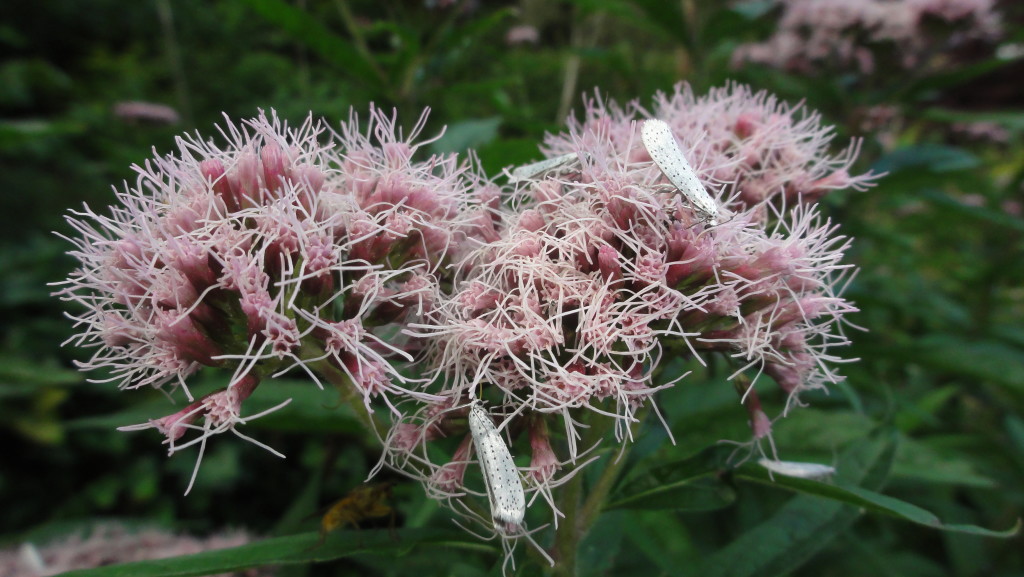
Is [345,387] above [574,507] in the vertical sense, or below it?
above

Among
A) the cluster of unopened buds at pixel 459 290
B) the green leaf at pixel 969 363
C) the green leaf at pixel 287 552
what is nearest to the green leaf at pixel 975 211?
the green leaf at pixel 969 363

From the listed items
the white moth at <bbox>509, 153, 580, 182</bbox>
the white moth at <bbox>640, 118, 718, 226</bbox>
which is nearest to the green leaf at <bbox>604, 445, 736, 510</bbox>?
the white moth at <bbox>640, 118, 718, 226</bbox>

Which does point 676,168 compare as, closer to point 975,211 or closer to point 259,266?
point 259,266

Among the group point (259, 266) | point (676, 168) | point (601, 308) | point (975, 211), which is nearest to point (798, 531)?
point (601, 308)

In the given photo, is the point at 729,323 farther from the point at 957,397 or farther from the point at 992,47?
the point at 992,47

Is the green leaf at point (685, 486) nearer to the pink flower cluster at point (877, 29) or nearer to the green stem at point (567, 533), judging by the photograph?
the green stem at point (567, 533)

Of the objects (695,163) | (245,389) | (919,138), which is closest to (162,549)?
(245,389)

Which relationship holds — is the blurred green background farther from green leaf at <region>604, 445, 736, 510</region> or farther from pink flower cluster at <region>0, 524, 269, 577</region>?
pink flower cluster at <region>0, 524, 269, 577</region>
